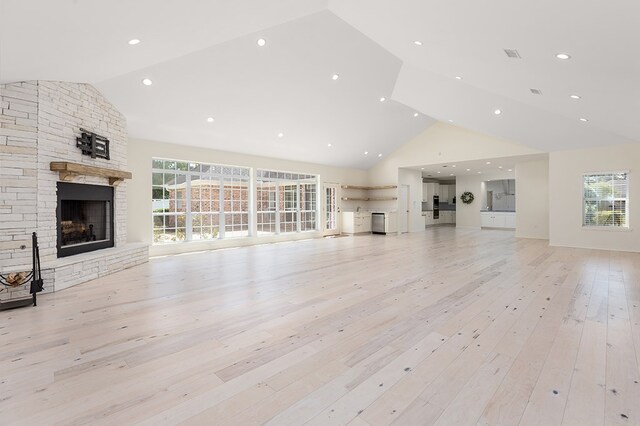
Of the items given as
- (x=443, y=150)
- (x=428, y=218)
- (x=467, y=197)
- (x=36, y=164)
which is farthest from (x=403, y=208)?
(x=36, y=164)

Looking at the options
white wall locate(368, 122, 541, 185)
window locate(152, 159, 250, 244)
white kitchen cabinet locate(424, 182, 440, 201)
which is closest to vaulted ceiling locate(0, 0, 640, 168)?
window locate(152, 159, 250, 244)

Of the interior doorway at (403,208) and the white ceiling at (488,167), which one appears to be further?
the interior doorway at (403,208)

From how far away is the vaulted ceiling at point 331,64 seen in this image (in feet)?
10.0

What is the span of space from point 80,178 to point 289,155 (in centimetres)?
551

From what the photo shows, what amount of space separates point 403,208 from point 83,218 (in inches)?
384

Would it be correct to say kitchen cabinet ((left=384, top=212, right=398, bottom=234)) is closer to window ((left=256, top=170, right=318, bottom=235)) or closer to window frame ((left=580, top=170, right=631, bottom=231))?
window ((left=256, top=170, right=318, bottom=235))

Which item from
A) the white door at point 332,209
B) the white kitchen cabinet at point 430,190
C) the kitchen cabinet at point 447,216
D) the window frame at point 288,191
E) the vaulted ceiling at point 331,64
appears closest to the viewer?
the vaulted ceiling at point 331,64

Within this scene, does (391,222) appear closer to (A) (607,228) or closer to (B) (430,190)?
(B) (430,190)

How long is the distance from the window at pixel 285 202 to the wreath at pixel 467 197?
6.90m

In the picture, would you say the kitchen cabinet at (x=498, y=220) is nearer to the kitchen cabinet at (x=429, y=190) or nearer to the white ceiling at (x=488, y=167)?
the white ceiling at (x=488, y=167)

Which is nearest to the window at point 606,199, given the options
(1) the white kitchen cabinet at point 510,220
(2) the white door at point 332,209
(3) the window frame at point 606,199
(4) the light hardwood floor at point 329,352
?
(3) the window frame at point 606,199

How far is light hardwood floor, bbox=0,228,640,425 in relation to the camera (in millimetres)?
1688

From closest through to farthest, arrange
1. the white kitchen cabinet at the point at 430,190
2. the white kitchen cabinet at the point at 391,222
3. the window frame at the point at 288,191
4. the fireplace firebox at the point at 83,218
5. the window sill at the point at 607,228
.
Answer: the fireplace firebox at the point at 83,218 → the window sill at the point at 607,228 → the window frame at the point at 288,191 → the white kitchen cabinet at the point at 391,222 → the white kitchen cabinet at the point at 430,190

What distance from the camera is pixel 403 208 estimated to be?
12.0 metres
